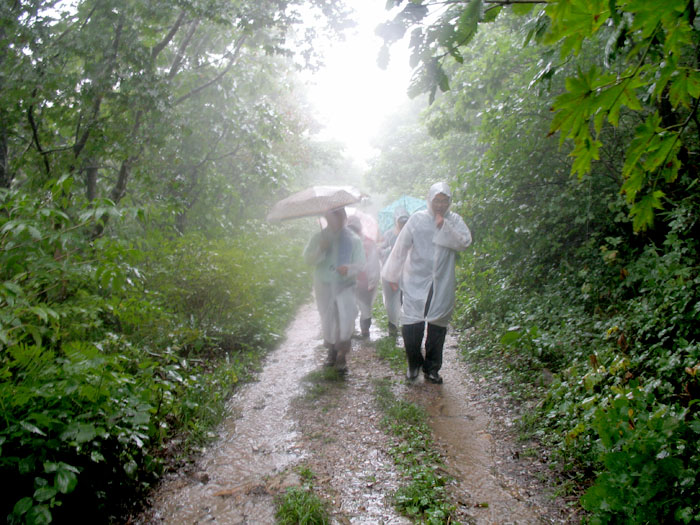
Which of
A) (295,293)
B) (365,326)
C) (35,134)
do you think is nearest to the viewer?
(35,134)

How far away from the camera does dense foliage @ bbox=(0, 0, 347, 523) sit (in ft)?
8.07

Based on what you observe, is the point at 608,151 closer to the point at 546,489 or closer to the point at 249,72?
the point at 546,489

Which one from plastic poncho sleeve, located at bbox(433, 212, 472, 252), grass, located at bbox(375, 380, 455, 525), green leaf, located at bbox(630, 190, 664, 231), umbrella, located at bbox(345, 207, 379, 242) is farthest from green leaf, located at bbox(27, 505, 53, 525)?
→ umbrella, located at bbox(345, 207, 379, 242)

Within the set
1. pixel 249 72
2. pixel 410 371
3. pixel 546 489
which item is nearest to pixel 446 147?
pixel 249 72

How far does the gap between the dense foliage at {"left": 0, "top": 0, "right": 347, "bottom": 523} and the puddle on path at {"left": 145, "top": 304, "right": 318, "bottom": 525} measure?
0.64 ft

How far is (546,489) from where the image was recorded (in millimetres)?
2770

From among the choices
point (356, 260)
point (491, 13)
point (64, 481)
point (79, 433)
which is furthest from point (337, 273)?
point (491, 13)

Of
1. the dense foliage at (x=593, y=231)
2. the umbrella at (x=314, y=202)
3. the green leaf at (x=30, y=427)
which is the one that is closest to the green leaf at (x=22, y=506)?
the green leaf at (x=30, y=427)

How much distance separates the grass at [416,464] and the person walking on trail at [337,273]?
102 cm

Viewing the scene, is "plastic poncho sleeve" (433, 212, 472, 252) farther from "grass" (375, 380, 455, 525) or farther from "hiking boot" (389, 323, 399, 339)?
"hiking boot" (389, 323, 399, 339)

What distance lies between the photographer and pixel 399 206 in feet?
30.1

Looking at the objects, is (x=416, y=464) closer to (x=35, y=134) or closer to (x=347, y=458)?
(x=347, y=458)

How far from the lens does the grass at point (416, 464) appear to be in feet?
8.64

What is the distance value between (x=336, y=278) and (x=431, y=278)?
108cm
